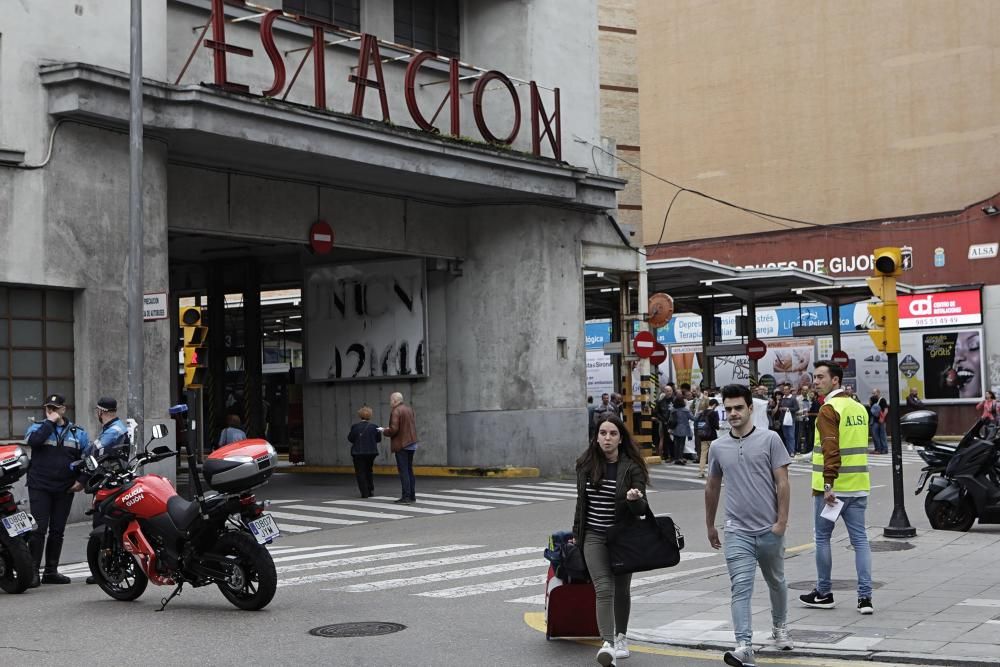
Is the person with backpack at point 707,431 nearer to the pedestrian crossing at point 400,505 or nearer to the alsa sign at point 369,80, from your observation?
the pedestrian crossing at point 400,505

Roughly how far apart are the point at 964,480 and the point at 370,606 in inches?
295

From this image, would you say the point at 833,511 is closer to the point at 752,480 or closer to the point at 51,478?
the point at 752,480

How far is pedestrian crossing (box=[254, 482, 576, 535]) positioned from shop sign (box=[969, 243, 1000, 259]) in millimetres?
23863

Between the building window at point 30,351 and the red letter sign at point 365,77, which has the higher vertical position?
the red letter sign at point 365,77

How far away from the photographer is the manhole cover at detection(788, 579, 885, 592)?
11.0 meters

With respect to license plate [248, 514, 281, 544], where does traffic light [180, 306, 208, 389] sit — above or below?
above

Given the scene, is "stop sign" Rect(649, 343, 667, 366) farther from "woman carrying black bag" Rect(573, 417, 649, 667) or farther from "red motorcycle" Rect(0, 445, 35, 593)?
"woman carrying black bag" Rect(573, 417, 649, 667)

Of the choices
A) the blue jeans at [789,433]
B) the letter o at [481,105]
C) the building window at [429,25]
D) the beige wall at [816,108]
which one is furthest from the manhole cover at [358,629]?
the beige wall at [816,108]

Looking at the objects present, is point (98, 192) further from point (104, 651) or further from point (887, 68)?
point (887, 68)

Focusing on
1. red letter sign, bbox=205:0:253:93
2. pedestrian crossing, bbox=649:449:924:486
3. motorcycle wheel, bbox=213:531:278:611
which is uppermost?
red letter sign, bbox=205:0:253:93

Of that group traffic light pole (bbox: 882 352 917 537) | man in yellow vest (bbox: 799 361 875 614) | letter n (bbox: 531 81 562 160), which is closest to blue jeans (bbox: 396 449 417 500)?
letter n (bbox: 531 81 562 160)

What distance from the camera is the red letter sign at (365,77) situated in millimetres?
21438

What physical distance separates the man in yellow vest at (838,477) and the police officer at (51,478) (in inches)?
261

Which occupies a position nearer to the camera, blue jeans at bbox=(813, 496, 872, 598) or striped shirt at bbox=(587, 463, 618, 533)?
striped shirt at bbox=(587, 463, 618, 533)
